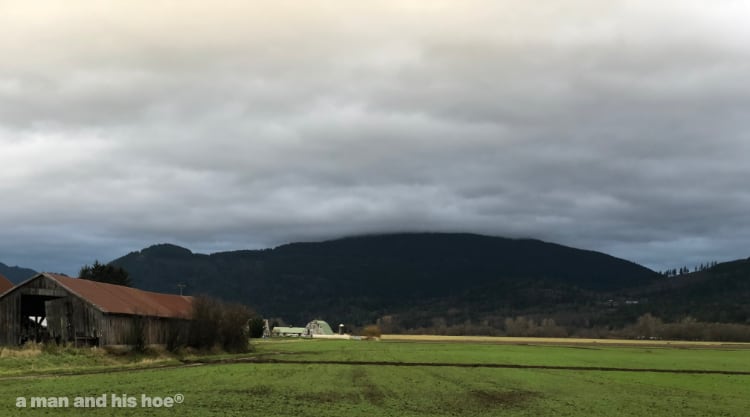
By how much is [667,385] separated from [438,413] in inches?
1001

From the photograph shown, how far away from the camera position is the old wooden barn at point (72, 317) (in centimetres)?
6812

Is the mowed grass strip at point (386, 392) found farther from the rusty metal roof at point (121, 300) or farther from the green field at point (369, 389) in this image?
the rusty metal roof at point (121, 300)

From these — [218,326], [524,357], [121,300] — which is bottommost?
[524,357]

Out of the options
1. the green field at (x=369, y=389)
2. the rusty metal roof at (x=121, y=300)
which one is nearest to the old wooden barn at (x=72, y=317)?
the rusty metal roof at (x=121, y=300)

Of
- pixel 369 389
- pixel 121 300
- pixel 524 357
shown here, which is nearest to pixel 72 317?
pixel 121 300

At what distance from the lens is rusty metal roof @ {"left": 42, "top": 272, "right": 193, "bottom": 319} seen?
69625 mm

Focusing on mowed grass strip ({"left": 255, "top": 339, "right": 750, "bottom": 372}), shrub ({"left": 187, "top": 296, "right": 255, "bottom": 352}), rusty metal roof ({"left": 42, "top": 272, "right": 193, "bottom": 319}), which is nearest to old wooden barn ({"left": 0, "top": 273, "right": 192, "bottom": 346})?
rusty metal roof ({"left": 42, "top": 272, "right": 193, "bottom": 319})

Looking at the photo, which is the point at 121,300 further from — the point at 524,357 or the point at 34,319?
the point at 524,357

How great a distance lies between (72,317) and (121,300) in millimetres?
7989

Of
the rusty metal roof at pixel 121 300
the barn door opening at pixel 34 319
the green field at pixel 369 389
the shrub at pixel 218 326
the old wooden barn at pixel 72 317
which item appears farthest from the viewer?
the shrub at pixel 218 326

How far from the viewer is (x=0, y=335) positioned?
69.9 metres

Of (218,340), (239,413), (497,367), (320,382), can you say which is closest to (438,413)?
(239,413)

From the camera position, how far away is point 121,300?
7650 cm

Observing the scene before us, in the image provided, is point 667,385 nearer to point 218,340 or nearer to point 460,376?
point 460,376
